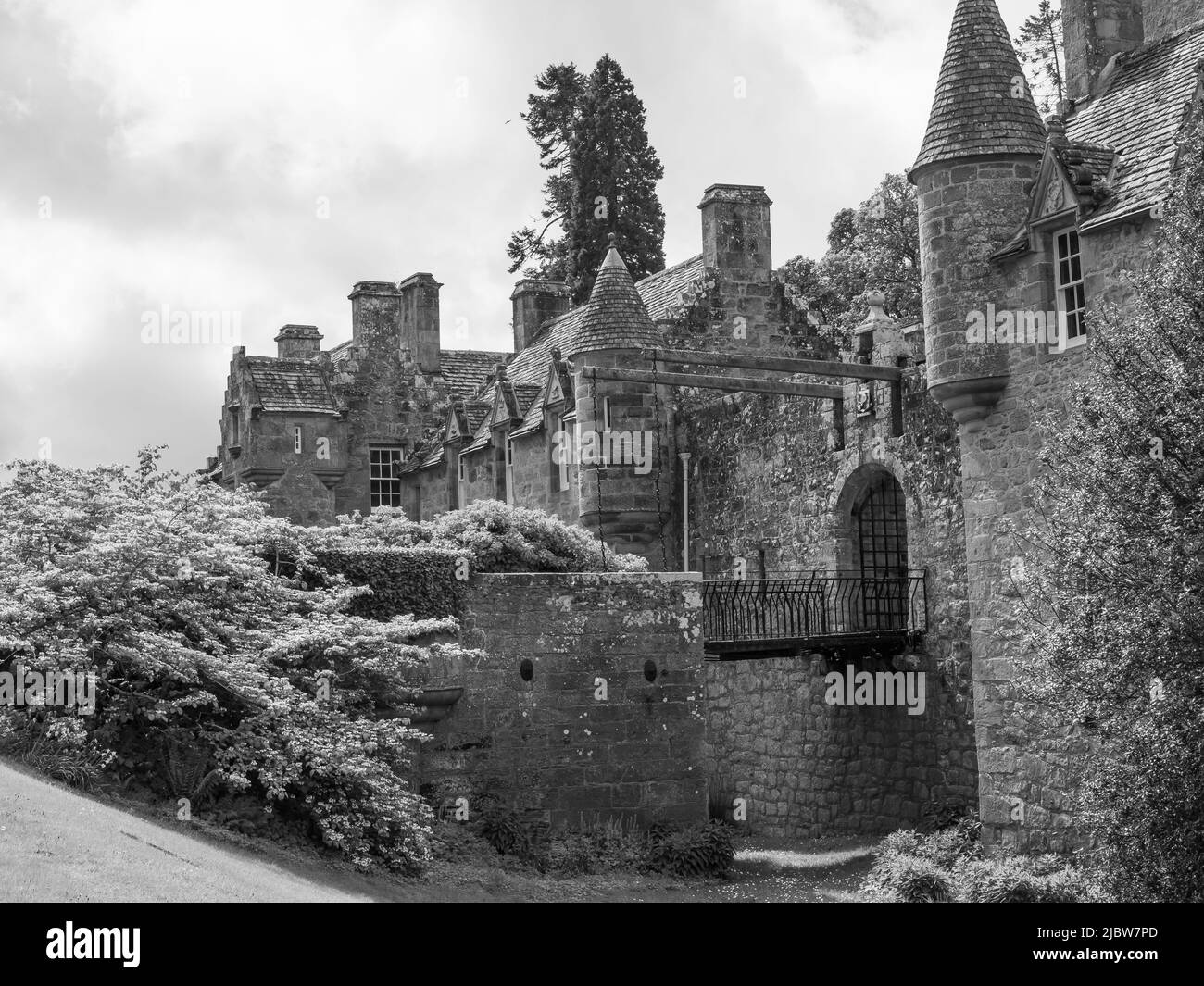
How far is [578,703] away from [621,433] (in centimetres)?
949

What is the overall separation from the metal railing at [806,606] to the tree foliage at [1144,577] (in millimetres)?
7282

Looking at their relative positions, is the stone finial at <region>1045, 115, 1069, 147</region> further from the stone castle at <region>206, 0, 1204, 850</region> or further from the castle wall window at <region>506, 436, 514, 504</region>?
the castle wall window at <region>506, 436, 514, 504</region>

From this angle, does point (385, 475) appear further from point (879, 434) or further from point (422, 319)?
point (879, 434)

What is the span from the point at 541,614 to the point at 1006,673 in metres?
5.36

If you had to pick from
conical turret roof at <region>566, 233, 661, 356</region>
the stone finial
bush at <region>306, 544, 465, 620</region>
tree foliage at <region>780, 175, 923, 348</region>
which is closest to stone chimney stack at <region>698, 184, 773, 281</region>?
tree foliage at <region>780, 175, 923, 348</region>

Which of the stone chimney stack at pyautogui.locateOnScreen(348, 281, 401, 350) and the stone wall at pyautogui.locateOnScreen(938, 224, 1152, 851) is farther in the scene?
the stone chimney stack at pyautogui.locateOnScreen(348, 281, 401, 350)

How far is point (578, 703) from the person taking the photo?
18672mm

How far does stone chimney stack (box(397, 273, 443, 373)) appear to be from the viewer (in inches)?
1567

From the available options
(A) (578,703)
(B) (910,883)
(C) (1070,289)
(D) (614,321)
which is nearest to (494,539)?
(A) (578,703)

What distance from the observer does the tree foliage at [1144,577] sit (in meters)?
15.0

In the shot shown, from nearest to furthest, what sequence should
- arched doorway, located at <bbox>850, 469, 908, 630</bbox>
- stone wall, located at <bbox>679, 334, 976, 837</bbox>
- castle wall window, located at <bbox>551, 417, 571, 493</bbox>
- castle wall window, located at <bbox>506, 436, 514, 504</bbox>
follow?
stone wall, located at <bbox>679, 334, 976, 837</bbox>, arched doorway, located at <bbox>850, 469, 908, 630</bbox>, castle wall window, located at <bbox>551, 417, 571, 493</bbox>, castle wall window, located at <bbox>506, 436, 514, 504</bbox>

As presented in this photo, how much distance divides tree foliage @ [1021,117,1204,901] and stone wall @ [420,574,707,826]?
4275 mm

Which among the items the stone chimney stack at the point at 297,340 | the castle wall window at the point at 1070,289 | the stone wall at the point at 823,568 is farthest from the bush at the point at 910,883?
the stone chimney stack at the point at 297,340

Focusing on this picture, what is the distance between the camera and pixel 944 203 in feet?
65.4
